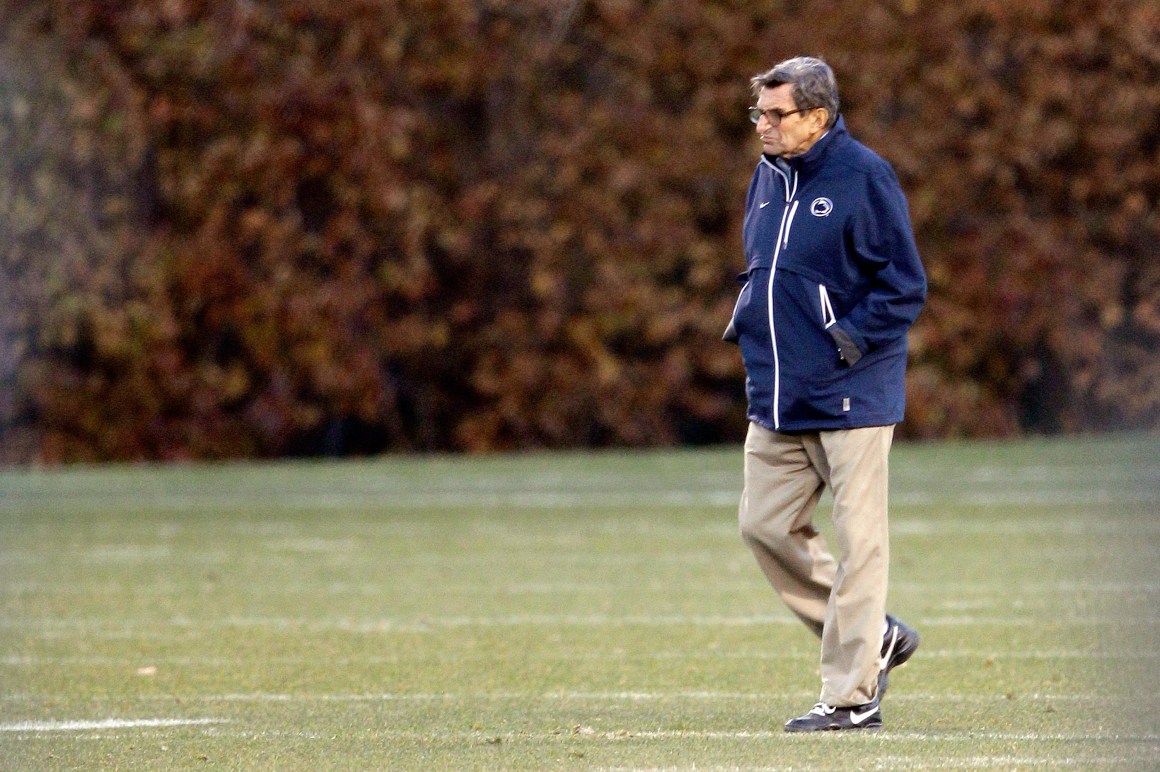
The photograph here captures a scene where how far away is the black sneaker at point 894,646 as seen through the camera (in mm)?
6109

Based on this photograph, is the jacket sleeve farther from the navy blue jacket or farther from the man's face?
the man's face

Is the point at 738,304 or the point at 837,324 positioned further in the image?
the point at 738,304

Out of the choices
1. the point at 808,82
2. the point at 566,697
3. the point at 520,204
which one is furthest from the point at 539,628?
the point at 520,204

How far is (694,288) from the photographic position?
19.5 metres

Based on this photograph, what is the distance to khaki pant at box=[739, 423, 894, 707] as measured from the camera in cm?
595

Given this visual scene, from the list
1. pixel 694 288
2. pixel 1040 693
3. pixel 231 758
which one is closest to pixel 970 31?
pixel 694 288

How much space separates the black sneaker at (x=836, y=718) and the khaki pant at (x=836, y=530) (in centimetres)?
2

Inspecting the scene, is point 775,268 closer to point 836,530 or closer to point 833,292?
point 833,292

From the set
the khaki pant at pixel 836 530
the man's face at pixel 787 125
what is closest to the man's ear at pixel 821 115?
the man's face at pixel 787 125

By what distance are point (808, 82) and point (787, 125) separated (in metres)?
0.13

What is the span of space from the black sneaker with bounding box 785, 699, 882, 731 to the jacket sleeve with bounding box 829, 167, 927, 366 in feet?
3.08

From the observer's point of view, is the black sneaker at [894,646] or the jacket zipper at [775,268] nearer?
the jacket zipper at [775,268]

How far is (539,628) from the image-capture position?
8.85 metres

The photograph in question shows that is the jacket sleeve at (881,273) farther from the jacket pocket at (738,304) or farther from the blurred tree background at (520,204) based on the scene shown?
the blurred tree background at (520,204)
